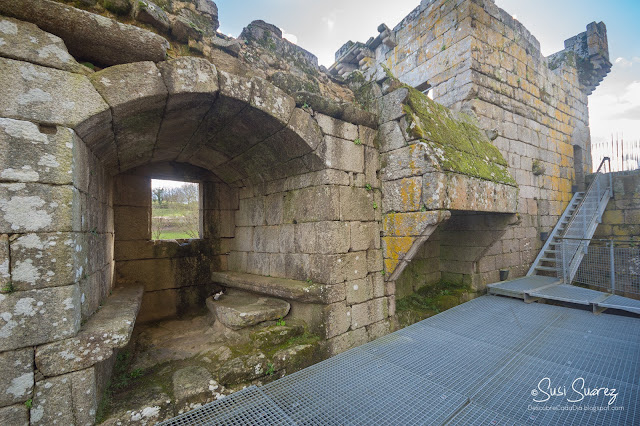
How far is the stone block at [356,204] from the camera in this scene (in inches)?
138

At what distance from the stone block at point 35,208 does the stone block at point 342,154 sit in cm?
231

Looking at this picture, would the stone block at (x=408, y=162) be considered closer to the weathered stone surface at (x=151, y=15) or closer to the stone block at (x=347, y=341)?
the stone block at (x=347, y=341)

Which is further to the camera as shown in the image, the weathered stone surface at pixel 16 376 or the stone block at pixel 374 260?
the stone block at pixel 374 260

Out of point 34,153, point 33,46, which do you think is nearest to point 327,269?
point 34,153

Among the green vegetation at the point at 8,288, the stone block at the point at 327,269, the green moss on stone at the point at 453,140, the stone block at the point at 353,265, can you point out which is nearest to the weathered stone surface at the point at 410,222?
the stone block at the point at 353,265

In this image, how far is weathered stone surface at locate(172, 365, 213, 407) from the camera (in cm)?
232

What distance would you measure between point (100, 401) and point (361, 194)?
123 inches

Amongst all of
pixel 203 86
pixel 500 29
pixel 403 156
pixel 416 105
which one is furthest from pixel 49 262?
pixel 500 29

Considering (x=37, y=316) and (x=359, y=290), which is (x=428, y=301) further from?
(x=37, y=316)

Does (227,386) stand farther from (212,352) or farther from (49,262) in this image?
(49,262)

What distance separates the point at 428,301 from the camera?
5.14 metres

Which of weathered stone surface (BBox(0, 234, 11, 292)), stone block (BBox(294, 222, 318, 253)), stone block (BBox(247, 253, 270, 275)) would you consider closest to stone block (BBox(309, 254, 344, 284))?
stone block (BBox(294, 222, 318, 253))

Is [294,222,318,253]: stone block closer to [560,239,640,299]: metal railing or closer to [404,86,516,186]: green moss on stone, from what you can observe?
[404,86,516,186]: green moss on stone

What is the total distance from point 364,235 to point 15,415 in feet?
10.5
